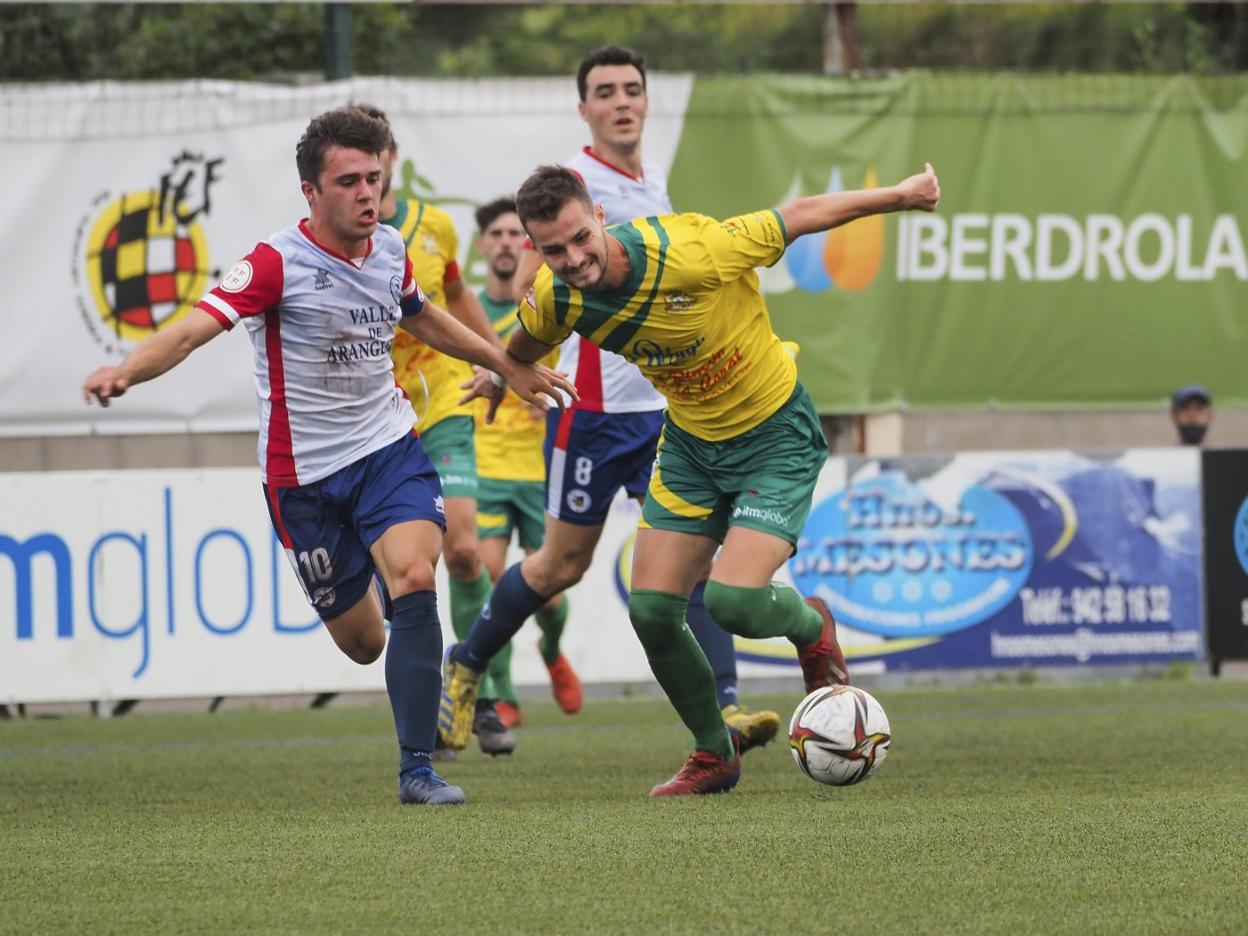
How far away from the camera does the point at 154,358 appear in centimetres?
534

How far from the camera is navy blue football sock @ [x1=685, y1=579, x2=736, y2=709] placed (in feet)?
23.5

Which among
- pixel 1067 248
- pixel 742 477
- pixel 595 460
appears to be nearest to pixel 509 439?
pixel 595 460

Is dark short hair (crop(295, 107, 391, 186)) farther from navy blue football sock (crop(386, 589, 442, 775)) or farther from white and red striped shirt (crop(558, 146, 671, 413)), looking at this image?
white and red striped shirt (crop(558, 146, 671, 413))

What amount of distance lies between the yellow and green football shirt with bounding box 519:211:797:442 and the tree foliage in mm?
8206

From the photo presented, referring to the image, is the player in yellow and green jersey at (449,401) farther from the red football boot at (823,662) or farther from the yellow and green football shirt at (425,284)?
the red football boot at (823,662)

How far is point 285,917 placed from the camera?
4.05m

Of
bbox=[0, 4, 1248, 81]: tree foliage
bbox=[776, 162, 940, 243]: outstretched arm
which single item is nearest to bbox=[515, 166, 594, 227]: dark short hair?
bbox=[776, 162, 940, 243]: outstretched arm

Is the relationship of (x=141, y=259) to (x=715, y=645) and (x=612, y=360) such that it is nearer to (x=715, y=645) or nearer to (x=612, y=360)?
(x=612, y=360)

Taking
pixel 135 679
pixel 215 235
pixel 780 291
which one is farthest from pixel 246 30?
pixel 135 679

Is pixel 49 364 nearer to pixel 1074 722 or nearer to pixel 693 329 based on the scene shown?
pixel 1074 722

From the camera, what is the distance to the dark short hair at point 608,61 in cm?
749

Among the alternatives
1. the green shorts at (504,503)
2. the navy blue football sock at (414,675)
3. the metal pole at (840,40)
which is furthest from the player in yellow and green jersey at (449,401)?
the metal pole at (840,40)

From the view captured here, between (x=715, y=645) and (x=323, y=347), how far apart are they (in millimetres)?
1942

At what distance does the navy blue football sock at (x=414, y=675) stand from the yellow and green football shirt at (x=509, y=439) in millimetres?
3403
